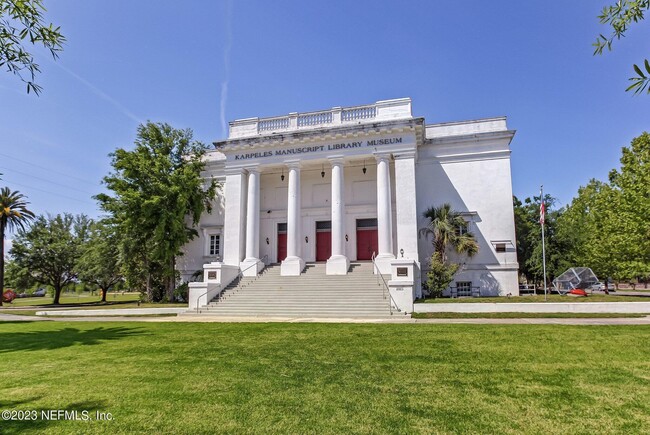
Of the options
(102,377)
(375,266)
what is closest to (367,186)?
(375,266)

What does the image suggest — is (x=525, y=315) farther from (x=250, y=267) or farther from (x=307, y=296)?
(x=250, y=267)

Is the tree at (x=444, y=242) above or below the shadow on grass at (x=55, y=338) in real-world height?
above

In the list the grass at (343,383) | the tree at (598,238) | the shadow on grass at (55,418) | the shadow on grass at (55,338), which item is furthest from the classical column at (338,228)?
the shadow on grass at (55,418)

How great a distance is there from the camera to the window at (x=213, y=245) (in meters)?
27.4

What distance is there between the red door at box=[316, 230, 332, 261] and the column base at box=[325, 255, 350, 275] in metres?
4.26

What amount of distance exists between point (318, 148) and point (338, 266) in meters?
7.25

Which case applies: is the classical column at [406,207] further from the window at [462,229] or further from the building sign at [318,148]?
the window at [462,229]

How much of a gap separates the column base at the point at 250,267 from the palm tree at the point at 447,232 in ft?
32.9

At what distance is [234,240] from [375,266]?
358 inches

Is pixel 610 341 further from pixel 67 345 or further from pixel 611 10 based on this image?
pixel 67 345

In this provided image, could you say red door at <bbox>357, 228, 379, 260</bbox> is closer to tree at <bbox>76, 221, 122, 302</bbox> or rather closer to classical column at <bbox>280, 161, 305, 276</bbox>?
classical column at <bbox>280, 161, 305, 276</bbox>

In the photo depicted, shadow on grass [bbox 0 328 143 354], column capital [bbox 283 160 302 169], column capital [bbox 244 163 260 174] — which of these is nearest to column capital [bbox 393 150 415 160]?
column capital [bbox 283 160 302 169]

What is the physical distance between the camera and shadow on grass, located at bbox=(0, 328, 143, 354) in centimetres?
891

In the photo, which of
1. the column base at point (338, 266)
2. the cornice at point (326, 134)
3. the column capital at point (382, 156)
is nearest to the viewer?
the column base at point (338, 266)
